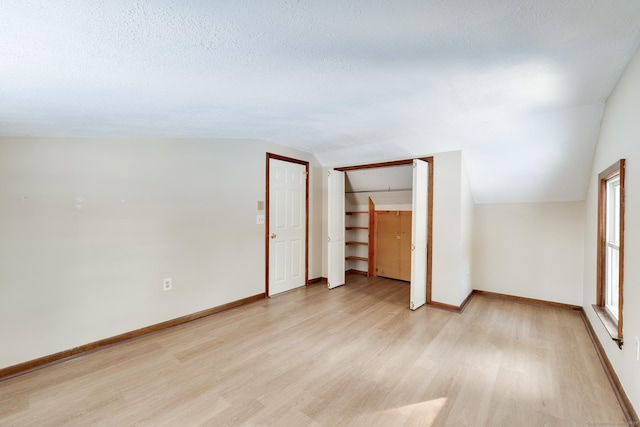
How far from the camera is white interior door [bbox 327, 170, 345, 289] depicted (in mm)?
4262

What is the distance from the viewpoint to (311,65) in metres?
1.53

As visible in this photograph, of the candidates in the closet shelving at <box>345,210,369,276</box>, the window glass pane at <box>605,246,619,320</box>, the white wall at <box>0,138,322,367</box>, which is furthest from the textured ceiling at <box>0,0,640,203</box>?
the closet shelving at <box>345,210,369,276</box>

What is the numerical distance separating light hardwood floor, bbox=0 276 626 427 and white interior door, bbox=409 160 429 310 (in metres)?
0.45

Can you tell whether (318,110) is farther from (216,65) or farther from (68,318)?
(68,318)

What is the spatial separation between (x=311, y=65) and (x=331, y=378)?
209 centimetres

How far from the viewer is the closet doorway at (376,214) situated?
345 centimetres

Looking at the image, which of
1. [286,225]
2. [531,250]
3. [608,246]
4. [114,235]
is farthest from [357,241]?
[114,235]

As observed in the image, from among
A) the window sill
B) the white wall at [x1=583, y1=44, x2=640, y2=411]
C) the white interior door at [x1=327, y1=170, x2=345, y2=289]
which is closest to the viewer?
the white wall at [x1=583, y1=44, x2=640, y2=411]

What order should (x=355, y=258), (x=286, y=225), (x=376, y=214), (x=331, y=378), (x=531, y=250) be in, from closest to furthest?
1. (x=331, y=378)
2. (x=531, y=250)
3. (x=286, y=225)
4. (x=376, y=214)
5. (x=355, y=258)

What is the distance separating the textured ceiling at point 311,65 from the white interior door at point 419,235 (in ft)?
2.70

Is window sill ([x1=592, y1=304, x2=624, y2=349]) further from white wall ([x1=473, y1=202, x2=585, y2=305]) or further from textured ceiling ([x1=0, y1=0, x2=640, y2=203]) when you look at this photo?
textured ceiling ([x1=0, y1=0, x2=640, y2=203])

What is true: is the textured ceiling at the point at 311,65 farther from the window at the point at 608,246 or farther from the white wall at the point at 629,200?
the window at the point at 608,246

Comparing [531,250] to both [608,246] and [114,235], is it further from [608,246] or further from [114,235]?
[114,235]

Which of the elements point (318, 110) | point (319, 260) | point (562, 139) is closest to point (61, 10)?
point (318, 110)
